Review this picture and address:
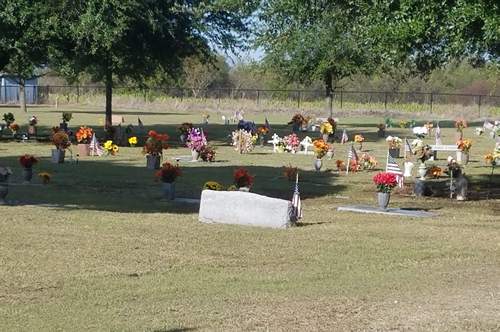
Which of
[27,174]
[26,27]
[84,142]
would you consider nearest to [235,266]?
[27,174]

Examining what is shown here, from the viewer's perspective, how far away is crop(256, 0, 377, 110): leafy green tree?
68.3 feet

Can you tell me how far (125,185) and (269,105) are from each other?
68.6 meters

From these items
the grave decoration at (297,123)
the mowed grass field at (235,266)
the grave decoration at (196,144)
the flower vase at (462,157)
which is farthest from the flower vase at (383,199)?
the grave decoration at (297,123)

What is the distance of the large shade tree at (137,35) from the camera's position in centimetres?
3484

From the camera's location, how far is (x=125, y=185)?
2291 cm

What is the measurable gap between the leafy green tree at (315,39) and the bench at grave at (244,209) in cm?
500

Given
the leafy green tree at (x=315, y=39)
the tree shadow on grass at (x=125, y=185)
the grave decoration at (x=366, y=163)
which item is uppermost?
the leafy green tree at (x=315, y=39)

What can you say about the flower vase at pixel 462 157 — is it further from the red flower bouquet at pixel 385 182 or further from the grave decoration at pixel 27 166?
the grave decoration at pixel 27 166

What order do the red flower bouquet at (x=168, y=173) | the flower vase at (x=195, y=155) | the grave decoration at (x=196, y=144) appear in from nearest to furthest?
1. the red flower bouquet at (x=168, y=173)
2. the grave decoration at (x=196, y=144)
3. the flower vase at (x=195, y=155)

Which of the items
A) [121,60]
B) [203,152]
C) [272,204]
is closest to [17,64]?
[121,60]

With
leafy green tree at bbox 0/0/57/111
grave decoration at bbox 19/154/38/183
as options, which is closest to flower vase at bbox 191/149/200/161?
leafy green tree at bbox 0/0/57/111

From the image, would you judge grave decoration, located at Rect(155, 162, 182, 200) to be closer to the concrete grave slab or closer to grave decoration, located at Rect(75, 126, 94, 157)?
the concrete grave slab

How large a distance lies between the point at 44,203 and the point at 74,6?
1741 cm

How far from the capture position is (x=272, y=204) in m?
15.7
